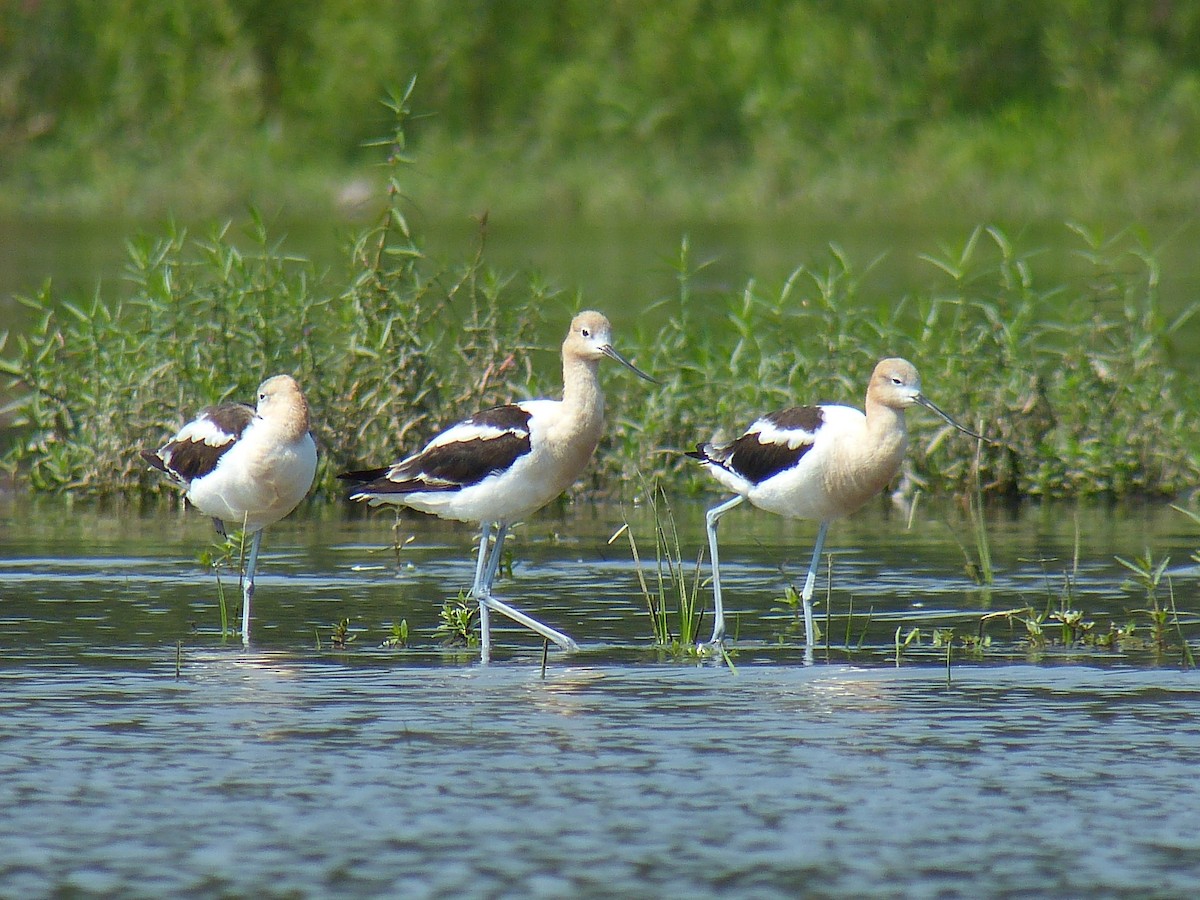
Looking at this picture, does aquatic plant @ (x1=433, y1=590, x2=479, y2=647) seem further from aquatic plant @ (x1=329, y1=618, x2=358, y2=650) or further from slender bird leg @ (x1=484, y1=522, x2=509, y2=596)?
aquatic plant @ (x1=329, y1=618, x2=358, y2=650)

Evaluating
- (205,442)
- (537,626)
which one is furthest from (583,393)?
(205,442)

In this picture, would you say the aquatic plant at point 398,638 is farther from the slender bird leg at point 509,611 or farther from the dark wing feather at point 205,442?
the dark wing feather at point 205,442

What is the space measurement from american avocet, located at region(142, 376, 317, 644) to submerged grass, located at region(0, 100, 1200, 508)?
270 centimetres

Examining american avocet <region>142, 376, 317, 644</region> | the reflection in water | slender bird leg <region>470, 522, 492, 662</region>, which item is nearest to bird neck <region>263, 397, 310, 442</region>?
american avocet <region>142, 376, 317, 644</region>

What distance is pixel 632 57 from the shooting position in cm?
4028

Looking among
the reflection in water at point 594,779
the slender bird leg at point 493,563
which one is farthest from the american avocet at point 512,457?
the reflection in water at point 594,779

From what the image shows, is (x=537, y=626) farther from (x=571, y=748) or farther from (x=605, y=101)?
(x=605, y=101)

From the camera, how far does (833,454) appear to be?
10.1 metres

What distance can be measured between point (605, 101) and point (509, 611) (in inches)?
1198

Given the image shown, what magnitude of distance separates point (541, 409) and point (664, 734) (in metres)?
2.35

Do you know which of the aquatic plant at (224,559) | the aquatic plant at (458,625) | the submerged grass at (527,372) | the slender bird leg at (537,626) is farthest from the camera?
the submerged grass at (527,372)

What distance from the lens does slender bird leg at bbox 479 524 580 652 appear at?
30.5 feet

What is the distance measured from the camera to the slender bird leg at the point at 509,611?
9.28 m

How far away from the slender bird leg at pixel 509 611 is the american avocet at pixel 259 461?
90 centimetres
